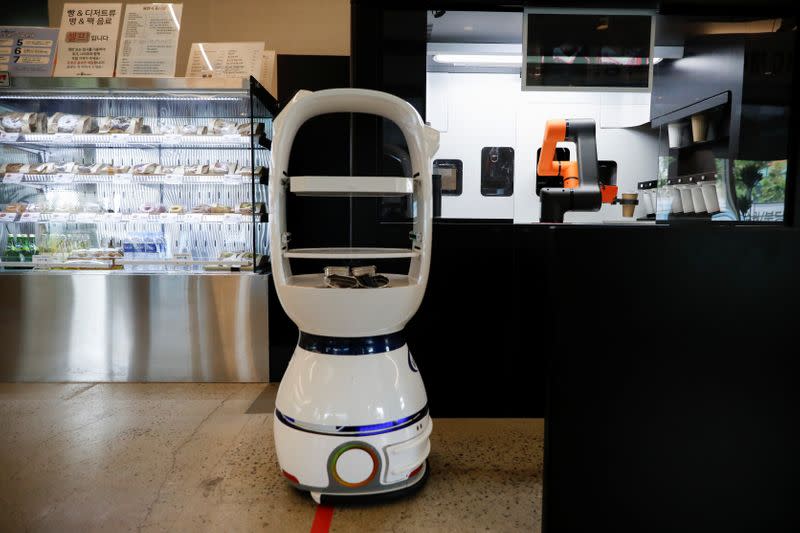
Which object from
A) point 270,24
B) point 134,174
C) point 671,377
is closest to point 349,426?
point 671,377

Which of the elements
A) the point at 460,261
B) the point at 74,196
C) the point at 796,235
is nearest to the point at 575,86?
the point at 460,261

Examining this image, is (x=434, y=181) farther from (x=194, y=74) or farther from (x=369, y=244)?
(x=194, y=74)

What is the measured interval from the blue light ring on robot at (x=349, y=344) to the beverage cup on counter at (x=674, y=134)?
2.86 m

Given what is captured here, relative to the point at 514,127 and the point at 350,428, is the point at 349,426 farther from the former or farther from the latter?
the point at 514,127

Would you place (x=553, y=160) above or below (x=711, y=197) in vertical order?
above

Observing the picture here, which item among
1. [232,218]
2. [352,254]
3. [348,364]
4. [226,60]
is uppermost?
[226,60]

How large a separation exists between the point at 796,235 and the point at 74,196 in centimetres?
426

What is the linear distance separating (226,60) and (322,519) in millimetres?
3264

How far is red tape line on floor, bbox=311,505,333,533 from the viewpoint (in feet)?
5.79

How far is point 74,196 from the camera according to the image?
377 centimetres

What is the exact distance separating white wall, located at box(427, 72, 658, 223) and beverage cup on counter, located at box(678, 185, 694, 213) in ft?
0.97

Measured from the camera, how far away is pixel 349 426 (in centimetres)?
182

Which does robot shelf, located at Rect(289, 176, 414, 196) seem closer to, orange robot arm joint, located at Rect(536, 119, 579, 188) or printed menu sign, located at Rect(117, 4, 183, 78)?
orange robot arm joint, located at Rect(536, 119, 579, 188)

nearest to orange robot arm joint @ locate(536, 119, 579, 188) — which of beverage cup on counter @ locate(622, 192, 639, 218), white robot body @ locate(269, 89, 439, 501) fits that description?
beverage cup on counter @ locate(622, 192, 639, 218)
